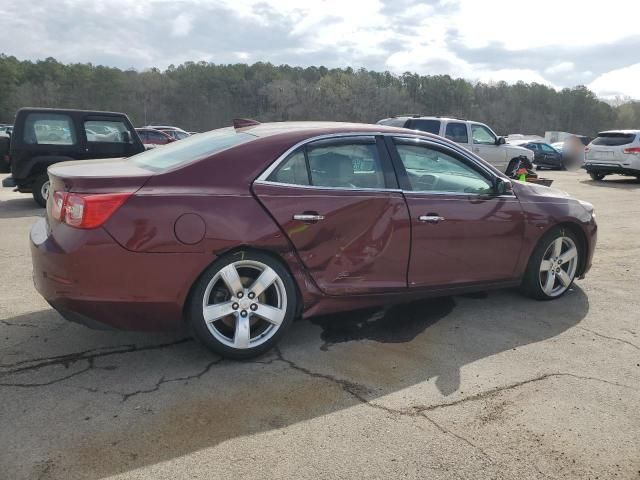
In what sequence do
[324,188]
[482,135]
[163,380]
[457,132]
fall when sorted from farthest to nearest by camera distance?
1. [482,135]
2. [457,132]
3. [324,188]
4. [163,380]

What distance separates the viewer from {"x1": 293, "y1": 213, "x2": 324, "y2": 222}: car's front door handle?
11.4 ft

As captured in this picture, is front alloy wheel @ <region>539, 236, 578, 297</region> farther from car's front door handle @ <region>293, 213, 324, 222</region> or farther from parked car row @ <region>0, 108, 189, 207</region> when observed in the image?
parked car row @ <region>0, 108, 189, 207</region>

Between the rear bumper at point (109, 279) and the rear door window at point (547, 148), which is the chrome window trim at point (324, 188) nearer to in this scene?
the rear bumper at point (109, 279)

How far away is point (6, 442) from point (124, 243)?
44.7 inches

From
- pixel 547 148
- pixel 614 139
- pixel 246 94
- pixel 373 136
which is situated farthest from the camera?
pixel 246 94

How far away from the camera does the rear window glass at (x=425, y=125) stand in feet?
45.4

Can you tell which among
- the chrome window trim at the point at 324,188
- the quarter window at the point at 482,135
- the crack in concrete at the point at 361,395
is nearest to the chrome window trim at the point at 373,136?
the chrome window trim at the point at 324,188

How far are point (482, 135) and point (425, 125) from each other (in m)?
2.48

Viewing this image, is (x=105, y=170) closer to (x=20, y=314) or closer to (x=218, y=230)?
(x=218, y=230)

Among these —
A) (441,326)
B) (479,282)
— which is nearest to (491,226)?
Answer: (479,282)

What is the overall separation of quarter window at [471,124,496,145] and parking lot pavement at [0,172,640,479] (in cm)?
1138

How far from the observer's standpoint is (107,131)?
33.2 feet

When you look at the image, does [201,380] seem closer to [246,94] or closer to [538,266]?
[538,266]

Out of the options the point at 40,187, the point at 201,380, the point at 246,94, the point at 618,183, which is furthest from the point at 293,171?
the point at 246,94
